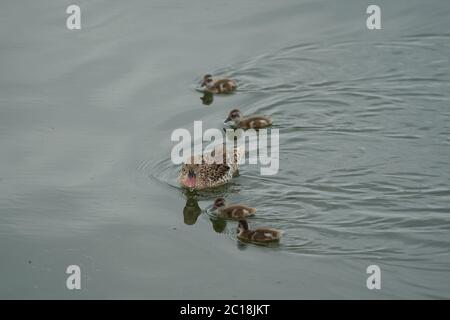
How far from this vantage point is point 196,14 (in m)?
14.6

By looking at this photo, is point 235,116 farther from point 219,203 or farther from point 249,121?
point 219,203

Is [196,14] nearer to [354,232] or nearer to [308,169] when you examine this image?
[308,169]

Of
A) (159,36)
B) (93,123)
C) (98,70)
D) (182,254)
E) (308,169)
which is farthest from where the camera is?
(159,36)

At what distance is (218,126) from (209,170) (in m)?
1.35

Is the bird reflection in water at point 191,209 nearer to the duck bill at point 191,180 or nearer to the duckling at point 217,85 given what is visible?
the duck bill at point 191,180

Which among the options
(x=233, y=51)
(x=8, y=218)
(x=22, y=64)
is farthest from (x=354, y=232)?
(x=22, y=64)

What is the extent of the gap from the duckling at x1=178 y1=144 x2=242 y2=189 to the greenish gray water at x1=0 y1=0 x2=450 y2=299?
123 mm

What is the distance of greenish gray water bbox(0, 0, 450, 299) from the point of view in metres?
8.88

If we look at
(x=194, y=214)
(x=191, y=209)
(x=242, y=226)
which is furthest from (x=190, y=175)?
(x=242, y=226)

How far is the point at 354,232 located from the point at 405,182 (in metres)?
1.23

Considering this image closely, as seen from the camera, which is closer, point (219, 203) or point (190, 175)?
point (219, 203)

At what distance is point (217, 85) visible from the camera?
12.6m

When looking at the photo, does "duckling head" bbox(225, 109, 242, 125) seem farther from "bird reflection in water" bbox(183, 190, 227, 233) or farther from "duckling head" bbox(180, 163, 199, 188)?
"bird reflection in water" bbox(183, 190, 227, 233)

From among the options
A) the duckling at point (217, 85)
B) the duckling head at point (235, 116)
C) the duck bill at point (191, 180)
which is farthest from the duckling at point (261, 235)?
the duckling at point (217, 85)
